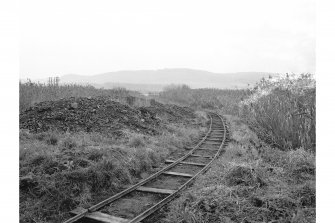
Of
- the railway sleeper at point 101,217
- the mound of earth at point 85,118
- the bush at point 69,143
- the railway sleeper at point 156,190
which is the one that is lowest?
the railway sleeper at point 101,217

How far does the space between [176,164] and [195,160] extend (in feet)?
2.55

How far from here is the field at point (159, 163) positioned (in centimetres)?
496

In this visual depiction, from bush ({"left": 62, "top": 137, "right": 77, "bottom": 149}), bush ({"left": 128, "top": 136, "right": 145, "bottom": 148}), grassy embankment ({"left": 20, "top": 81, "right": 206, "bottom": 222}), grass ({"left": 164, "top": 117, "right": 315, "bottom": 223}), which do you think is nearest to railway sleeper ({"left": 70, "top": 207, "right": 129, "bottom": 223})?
grassy embankment ({"left": 20, "top": 81, "right": 206, "bottom": 222})

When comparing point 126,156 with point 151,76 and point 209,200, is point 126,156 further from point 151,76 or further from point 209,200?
point 151,76

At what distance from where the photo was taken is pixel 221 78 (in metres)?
159

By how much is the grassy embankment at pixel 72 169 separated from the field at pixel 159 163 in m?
Answer: 0.02

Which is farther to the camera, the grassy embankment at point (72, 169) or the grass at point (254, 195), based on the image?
the grassy embankment at point (72, 169)

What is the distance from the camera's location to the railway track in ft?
16.0

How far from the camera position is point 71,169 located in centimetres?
616

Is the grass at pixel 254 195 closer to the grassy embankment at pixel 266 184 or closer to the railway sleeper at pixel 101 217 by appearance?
the grassy embankment at pixel 266 184

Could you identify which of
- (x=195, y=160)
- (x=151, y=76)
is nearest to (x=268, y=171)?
(x=195, y=160)

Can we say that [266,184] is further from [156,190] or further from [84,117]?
[84,117]

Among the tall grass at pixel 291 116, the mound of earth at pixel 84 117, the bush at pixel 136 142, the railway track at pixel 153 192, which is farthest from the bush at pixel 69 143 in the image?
the tall grass at pixel 291 116

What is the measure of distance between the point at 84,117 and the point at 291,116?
24.3 feet
